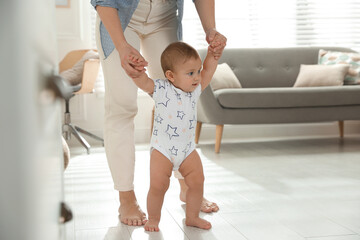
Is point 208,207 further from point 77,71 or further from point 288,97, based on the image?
point 77,71

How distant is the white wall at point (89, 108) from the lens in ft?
14.3

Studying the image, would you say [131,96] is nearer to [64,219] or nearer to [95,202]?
[95,202]

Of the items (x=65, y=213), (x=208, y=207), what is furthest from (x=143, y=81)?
(x=65, y=213)

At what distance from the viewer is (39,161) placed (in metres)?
0.27

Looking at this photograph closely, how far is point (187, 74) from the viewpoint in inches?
60.9

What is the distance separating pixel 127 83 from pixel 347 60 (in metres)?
3.13

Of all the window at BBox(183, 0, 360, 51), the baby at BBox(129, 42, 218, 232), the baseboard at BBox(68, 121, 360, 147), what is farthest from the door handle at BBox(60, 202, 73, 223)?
the window at BBox(183, 0, 360, 51)

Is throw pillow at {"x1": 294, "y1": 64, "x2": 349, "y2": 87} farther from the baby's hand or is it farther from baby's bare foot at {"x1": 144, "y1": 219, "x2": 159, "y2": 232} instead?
the baby's hand

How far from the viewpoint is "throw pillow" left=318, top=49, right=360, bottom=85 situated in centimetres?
417

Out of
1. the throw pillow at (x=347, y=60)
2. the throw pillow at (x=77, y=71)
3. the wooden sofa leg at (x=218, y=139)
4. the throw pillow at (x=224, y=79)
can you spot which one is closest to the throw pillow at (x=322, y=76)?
the throw pillow at (x=347, y=60)

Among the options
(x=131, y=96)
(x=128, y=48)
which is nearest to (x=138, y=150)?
(x=131, y=96)

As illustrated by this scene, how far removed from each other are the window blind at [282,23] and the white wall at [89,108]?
894 mm

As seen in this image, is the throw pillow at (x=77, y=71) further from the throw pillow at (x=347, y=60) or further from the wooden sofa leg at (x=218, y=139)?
the throw pillow at (x=347, y=60)

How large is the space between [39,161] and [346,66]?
166 inches
